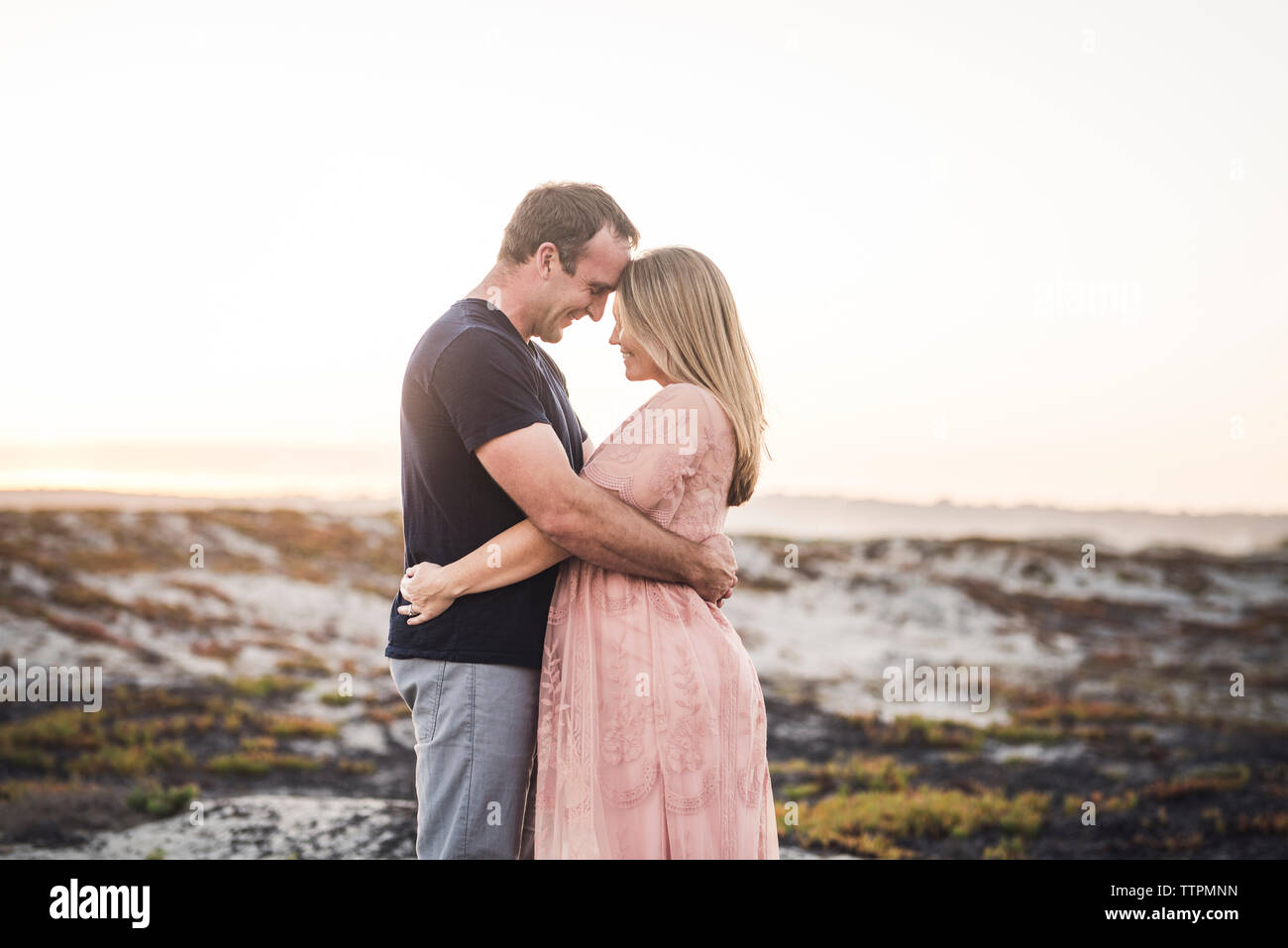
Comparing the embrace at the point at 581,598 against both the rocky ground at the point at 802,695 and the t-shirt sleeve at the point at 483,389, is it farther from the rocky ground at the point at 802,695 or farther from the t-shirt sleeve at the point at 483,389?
the rocky ground at the point at 802,695

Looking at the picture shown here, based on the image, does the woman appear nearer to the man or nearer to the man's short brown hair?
the man

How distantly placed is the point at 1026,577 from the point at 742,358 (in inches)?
1060

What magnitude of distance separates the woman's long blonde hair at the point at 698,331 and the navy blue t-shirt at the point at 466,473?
1.61ft

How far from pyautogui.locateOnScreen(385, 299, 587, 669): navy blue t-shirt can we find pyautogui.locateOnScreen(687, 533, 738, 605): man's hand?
1.89ft

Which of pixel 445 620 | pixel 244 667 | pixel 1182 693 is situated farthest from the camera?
pixel 1182 693

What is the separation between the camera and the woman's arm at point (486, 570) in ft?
10.8

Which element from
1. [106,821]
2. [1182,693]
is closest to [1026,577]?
[1182,693]

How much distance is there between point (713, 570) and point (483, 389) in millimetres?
1134

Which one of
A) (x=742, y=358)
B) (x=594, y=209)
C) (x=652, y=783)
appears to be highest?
(x=594, y=209)

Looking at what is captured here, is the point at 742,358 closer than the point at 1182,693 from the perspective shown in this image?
Yes

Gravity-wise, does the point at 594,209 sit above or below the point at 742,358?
above

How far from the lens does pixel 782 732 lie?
14.1 m

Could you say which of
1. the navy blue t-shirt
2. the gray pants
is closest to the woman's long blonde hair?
the navy blue t-shirt
